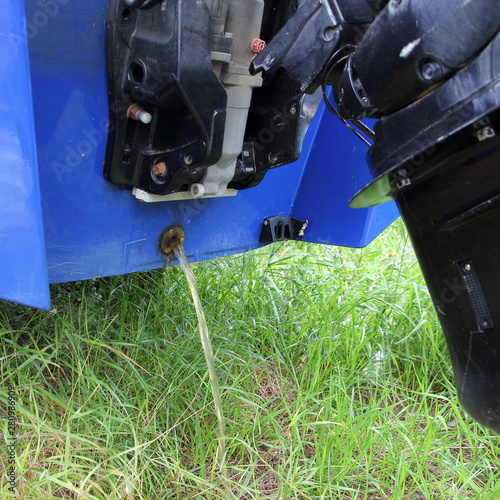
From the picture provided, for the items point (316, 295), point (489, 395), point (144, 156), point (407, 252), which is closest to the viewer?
point (489, 395)

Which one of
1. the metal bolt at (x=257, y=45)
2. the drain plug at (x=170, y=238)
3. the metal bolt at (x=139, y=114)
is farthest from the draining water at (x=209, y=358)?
the metal bolt at (x=257, y=45)

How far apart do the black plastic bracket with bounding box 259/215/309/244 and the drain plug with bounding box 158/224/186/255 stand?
0.30 meters

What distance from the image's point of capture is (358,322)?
2.04 metres

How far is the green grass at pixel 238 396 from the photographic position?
4.71ft

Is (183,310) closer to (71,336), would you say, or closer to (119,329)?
(119,329)

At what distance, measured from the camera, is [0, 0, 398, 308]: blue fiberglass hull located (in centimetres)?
107

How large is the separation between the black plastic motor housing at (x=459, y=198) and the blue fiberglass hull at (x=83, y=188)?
0.57m

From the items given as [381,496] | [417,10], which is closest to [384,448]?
[381,496]

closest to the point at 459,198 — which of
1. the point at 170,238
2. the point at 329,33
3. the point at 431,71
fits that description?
the point at 431,71

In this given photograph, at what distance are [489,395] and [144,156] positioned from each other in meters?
0.84

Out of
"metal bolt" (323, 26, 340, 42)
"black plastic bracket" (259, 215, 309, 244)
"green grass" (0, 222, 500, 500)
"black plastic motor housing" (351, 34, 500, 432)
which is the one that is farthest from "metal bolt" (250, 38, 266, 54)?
"green grass" (0, 222, 500, 500)

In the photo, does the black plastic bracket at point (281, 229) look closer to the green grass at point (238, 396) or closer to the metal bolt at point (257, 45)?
the green grass at point (238, 396)

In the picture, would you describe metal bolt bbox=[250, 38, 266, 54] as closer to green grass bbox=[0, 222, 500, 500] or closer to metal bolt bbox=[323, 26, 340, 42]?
metal bolt bbox=[323, 26, 340, 42]

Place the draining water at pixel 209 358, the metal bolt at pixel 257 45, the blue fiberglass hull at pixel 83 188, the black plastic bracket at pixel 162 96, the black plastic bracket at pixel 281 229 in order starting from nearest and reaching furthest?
the blue fiberglass hull at pixel 83 188
the black plastic bracket at pixel 162 96
the metal bolt at pixel 257 45
the draining water at pixel 209 358
the black plastic bracket at pixel 281 229
